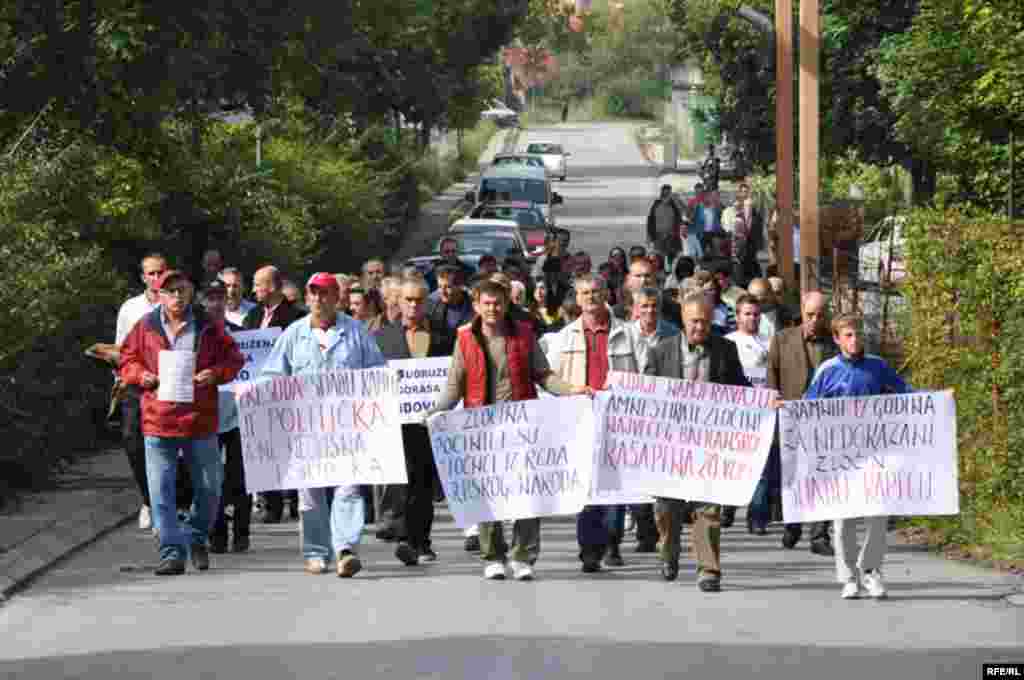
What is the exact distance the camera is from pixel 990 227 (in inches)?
641

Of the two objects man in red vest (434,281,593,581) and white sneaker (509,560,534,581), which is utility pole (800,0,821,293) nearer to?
man in red vest (434,281,593,581)

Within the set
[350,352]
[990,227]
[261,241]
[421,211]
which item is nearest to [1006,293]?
[990,227]

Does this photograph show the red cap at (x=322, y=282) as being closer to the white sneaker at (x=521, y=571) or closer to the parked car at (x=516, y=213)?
the white sneaker at (x=521, y=571)

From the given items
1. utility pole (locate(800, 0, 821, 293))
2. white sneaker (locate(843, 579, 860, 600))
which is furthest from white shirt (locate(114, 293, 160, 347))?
utility pole (locate(800, 0, 821, 293))

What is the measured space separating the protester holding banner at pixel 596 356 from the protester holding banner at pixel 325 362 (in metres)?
1.17

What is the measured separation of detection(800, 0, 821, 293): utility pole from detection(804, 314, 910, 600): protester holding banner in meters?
12.2

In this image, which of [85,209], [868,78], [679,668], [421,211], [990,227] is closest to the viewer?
[679,668]

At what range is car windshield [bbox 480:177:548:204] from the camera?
54.8 metres

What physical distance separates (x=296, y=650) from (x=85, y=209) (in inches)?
491

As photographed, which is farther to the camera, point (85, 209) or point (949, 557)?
point (85, 209)

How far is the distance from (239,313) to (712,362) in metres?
4.98

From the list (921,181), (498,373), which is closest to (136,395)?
(498,373)

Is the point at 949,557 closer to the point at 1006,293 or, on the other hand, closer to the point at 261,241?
the point at 1006,293

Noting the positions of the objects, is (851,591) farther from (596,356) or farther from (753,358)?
(753,358)
